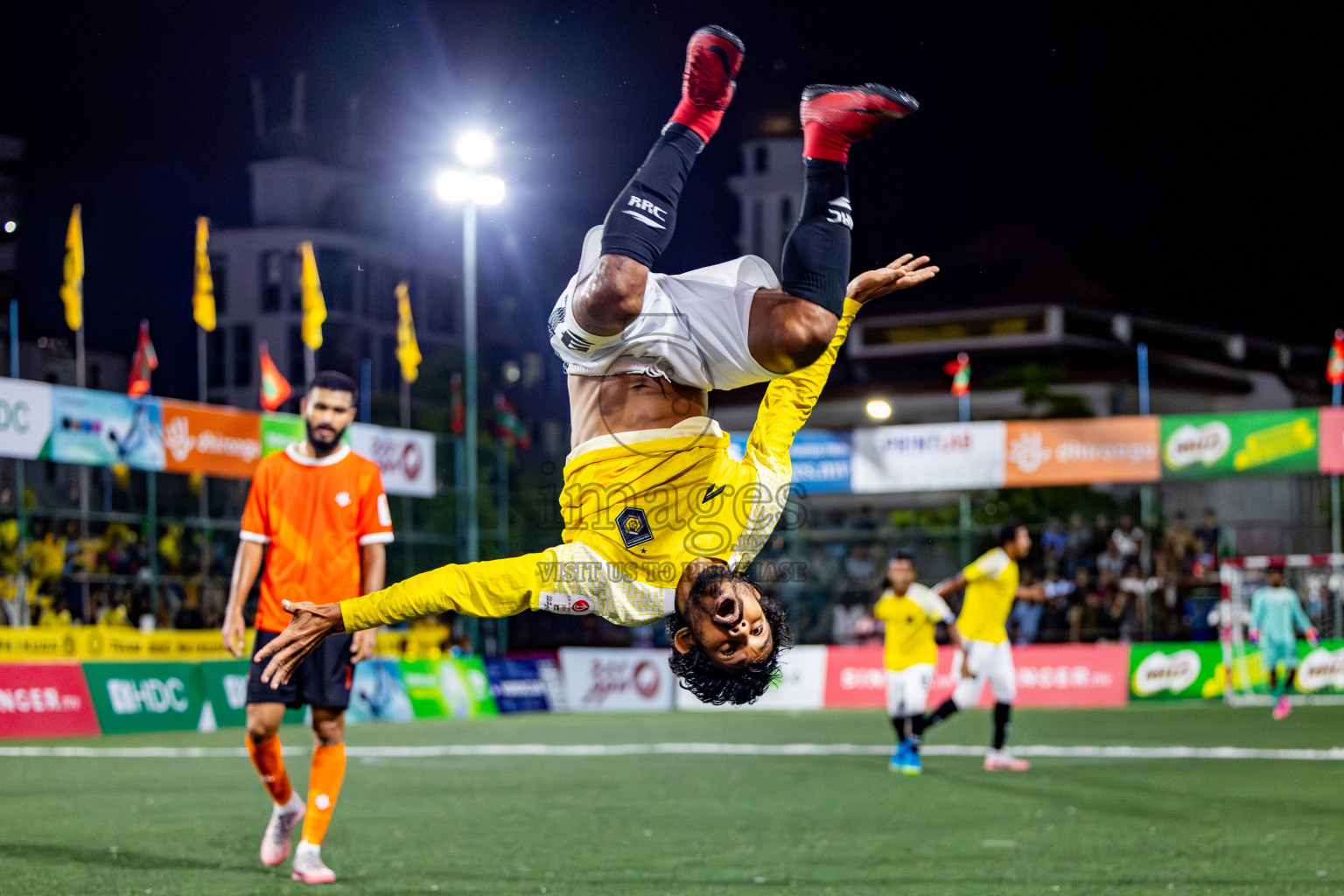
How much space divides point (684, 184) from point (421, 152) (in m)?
3.16

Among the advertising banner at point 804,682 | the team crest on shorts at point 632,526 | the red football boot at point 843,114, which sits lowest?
the advertising banner at point 804,682

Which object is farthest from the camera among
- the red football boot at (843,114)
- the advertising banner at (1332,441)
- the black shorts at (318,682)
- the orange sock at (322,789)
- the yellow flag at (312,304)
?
the yellow flag at (312,304)

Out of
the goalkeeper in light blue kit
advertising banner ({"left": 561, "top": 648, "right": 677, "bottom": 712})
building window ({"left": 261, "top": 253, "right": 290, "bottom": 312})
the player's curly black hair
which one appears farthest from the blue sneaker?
building window ({"left": 261, "top": 253, "right": 290, "bottom": 312})

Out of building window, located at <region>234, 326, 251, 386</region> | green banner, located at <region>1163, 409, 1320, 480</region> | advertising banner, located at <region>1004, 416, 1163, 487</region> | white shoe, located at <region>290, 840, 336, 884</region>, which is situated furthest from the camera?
building window, located at <region>234, 326, 251, 386</region>

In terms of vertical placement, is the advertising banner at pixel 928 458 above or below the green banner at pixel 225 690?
above

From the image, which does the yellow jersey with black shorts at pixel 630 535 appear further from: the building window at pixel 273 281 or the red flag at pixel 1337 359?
the building window at pixel 273 281

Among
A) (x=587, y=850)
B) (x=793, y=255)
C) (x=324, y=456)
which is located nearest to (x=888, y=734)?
(x=587, y=850)

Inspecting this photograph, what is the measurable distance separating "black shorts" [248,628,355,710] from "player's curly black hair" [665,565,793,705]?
10.1 ft

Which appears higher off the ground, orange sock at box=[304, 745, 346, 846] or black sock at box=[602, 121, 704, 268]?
black sock at box=[602, 121, 704, 268]

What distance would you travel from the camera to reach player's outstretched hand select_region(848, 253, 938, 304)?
578 centimetres

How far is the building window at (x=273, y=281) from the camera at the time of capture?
145 feet

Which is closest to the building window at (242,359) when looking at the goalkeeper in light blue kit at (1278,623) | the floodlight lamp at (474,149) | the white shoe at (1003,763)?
the goalkeeper in light blue kit at (1278,623)

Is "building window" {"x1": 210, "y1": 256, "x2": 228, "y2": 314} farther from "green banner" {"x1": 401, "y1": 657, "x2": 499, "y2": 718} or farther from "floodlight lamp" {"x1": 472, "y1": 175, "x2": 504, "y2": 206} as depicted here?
"floodlight lamp" {"x1": 472, "y1": 175, "x2": 504, "y2": 206}

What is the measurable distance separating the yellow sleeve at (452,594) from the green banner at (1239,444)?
2253 centimetres
